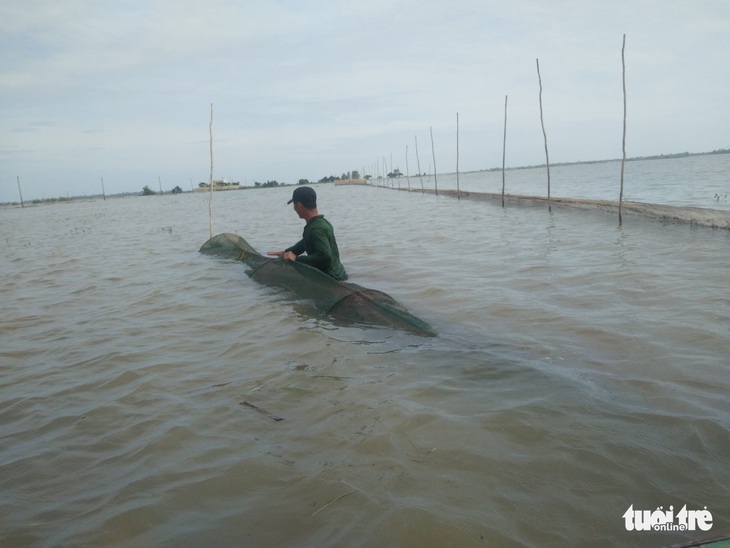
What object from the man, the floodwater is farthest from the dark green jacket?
the floodwater

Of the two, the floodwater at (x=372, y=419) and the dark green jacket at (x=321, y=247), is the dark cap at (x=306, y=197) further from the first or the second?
the floodwater at (x=372, y=419)

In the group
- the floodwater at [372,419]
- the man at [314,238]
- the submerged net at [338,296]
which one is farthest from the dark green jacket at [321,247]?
the floodwater at [372,419]

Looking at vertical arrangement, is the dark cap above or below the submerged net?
above

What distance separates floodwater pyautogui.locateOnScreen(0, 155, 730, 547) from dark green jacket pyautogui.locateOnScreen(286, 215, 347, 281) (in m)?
0.57

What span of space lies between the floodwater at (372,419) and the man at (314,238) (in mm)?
577

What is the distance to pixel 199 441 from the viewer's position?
8.43ft

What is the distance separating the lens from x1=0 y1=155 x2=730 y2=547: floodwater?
1.91 metres

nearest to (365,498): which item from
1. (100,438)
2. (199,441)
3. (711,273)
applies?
(199,441)

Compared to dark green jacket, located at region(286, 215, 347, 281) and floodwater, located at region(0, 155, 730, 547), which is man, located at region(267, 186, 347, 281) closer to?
dark green jacket, located at region(286, 215, 347, 281)

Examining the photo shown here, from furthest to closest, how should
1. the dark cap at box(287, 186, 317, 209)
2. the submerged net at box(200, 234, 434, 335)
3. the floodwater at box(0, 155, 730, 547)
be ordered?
the dark cap at box(287, 186, 317, 209) → the submerged net at box(200, 234, 434, 335) → the floodwater at box(0, 155, 730, 547)

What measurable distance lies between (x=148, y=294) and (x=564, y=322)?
5.40 metres

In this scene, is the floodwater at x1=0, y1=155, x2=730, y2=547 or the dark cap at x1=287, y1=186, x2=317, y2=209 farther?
the dark cap at x1=287, y1=186, x2=317, y2=209

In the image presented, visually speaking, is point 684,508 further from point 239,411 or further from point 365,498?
point 239,411

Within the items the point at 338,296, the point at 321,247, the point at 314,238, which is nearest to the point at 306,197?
the point at 314,238
